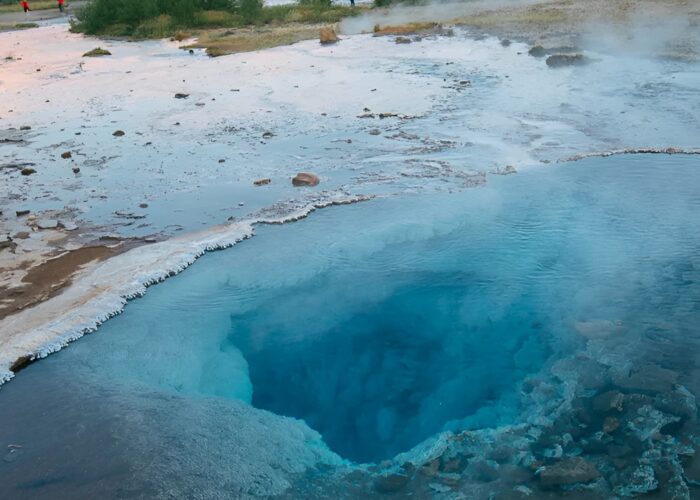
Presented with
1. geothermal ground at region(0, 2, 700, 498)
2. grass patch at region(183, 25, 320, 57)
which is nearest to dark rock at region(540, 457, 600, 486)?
geothermal ground at region(0, 2, 700, 498)

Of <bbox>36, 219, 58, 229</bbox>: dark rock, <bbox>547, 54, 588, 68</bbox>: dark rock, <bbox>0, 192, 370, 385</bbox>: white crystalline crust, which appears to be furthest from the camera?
<bbox>547, 54, 588, 68</bbox>: dark rock

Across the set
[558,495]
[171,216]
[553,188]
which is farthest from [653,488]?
[171,216]

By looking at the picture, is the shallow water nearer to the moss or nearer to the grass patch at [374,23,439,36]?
the grass patch at [374,23,439,36]

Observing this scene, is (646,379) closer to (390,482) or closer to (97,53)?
(390,482)

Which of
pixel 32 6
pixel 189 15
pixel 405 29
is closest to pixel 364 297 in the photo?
pixel 405 29

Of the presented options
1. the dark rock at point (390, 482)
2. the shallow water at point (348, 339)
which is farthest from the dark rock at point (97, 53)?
the dark rock at point (390, 482)

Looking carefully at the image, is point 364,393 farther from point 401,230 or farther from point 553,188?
point 553,188

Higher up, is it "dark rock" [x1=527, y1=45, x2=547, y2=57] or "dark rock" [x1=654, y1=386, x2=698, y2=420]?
"dark rock" [x1=527, y1=45, x2=547, y2=57]
